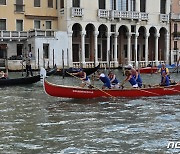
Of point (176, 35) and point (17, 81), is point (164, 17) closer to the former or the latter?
point (176, 35)

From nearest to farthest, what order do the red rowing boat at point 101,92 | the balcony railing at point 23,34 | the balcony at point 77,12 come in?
the red rowing boat at point 101,92
the balcony railing at point 23,34
the balcony at point 77,12

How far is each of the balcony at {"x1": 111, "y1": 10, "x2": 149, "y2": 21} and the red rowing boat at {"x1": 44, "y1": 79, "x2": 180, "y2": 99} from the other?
55.9ft

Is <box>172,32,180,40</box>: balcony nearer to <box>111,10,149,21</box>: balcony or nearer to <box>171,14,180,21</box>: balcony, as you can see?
<box>171,14,180,21</box>: balcony

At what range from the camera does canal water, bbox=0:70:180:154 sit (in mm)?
7601

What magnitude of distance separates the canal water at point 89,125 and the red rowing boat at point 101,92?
0.23m

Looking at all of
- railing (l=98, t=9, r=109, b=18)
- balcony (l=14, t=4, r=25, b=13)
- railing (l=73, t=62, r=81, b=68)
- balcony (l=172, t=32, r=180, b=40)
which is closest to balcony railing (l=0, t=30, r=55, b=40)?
balcony (l=14, t=4, r=25, b=13)

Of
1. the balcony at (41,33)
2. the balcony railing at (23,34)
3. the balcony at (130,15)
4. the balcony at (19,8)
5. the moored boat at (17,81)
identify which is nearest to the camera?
the moored boat at (17,81)

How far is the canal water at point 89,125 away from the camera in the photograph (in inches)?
299

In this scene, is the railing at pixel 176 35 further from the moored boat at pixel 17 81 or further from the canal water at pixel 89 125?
the canal water at pixel 89 125

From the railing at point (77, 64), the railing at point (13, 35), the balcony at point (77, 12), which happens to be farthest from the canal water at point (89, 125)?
the balcony at point (77, 12)

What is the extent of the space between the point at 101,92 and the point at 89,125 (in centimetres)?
426

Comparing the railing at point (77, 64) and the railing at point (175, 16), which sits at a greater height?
the railing at point (175, 16)

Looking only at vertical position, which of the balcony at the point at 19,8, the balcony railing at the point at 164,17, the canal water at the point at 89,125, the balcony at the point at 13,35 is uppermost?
the balcony at the point at 19,8

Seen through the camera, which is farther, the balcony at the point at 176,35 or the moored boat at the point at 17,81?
the balcony at the point at 176,35
